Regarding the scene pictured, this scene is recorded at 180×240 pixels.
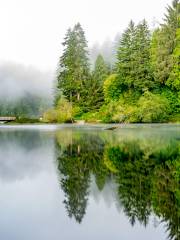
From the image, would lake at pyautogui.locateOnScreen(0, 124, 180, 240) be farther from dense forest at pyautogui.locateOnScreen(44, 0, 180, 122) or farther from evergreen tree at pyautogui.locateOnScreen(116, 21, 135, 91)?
evergreen tree at pyautogui.locateOnScreen(116, 21, 135, 91)

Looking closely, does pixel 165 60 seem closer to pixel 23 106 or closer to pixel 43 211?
pixel 43 211

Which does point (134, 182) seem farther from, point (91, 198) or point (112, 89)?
point (112, 89)

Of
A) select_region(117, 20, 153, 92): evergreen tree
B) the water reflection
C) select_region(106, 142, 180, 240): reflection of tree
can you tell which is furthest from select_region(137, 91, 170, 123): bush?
select_region(106, 142, 180, 240): reflection of tree

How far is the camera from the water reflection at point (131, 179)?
637 cm

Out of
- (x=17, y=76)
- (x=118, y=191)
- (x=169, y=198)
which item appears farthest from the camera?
(x=17, y=76)

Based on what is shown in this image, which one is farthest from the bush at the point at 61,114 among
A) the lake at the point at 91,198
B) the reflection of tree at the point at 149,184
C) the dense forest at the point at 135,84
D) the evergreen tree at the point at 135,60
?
the lake at the point at 91,198

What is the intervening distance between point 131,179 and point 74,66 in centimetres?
5928

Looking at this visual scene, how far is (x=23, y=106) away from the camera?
122875 mm

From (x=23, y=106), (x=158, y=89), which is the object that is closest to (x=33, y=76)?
(x=23, y=106)

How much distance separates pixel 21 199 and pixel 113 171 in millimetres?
3826

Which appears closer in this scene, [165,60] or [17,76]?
[165,60]

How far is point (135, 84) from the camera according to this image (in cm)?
5522

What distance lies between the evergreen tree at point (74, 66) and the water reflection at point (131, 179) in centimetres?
4938

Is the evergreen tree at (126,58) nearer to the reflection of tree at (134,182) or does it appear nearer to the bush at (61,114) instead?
the bush at (61,114)
